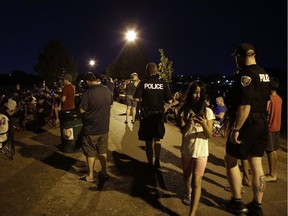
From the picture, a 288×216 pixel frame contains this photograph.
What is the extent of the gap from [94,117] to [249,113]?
2.57 metres

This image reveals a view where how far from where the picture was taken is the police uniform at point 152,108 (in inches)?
225

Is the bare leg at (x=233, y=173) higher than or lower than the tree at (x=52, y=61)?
lower

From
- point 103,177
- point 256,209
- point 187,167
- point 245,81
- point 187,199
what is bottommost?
point 103,177

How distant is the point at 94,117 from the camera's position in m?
5.05

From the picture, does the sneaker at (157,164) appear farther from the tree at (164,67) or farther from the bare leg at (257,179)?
the tree at (164,67)

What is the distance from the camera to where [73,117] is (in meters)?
6.23

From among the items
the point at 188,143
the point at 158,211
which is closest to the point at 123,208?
the point at 158,211

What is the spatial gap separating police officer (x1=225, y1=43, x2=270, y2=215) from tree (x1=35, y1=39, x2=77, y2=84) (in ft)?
197

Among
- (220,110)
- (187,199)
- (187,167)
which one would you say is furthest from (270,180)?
(220,110)

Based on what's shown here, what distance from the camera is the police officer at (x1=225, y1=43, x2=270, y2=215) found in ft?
12.3

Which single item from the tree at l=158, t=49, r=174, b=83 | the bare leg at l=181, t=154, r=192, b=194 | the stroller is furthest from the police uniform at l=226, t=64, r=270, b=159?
the tree at l=158, t=49, r=174, b=83

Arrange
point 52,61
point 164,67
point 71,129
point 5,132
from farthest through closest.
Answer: point 52,61 → point 164,67 → point 5,132 → point 71,129

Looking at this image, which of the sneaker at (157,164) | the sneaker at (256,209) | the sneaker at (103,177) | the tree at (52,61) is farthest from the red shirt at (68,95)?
→ the tree at (52,61)

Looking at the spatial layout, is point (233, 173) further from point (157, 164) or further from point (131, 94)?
point (131, 94)
